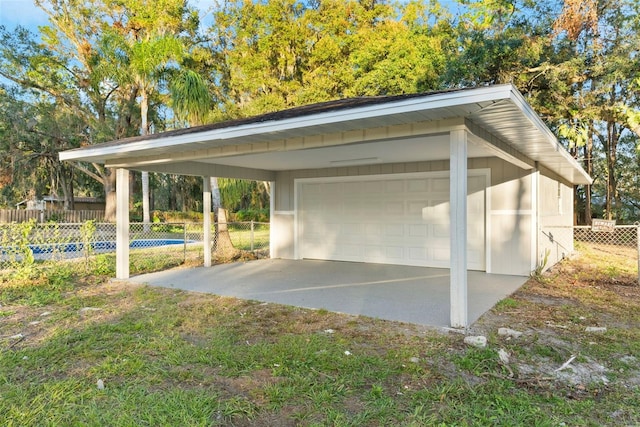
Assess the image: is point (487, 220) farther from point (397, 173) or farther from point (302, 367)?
point (302, 367)

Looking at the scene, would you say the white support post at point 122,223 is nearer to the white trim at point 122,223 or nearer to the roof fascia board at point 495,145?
the white trim at point 122,223

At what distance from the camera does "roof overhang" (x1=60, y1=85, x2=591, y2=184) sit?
3.77m

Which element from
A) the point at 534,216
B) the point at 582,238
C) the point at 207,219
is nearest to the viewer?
the point at 534,216

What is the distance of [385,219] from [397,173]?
1.05 m

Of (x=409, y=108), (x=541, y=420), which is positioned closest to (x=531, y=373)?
(x=541, y=420)

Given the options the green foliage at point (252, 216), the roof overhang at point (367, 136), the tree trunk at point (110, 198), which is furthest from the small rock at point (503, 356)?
the tree trunk at point (110, 198)

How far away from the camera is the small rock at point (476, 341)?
354 cm

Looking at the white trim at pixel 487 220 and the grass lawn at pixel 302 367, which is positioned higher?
the white trim at pixel 487 220

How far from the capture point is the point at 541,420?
234 cm

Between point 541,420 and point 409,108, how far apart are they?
2.68 metres

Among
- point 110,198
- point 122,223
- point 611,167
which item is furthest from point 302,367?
point 110,198

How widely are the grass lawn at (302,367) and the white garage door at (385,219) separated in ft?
9.64

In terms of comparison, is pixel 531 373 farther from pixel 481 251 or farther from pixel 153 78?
pixel 153 78

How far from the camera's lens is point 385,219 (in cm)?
866
